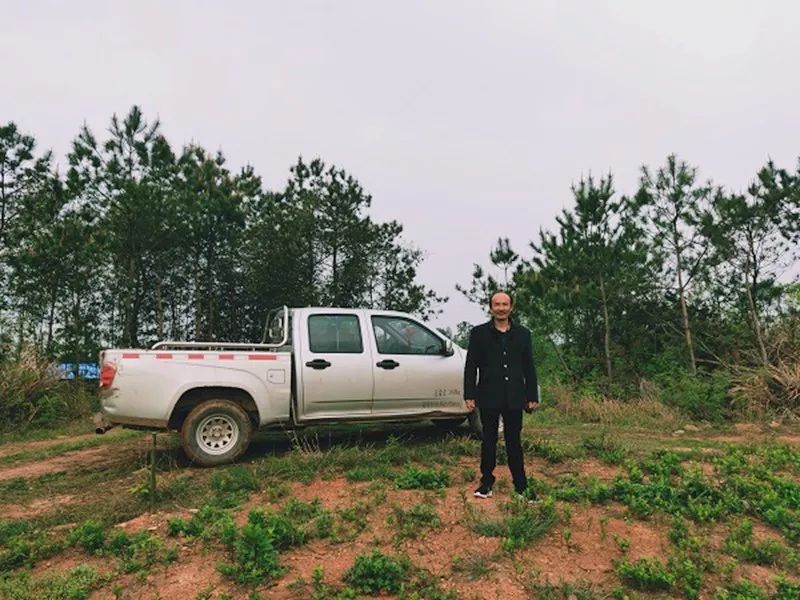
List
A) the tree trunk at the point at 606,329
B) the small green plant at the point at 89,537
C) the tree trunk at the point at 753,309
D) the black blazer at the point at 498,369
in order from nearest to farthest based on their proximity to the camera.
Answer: the small green plant at the point at 89,537, the black blazer at the point at 498,369, the tree trunk at the point at 753,309, the tree trunk at the point at 606,329

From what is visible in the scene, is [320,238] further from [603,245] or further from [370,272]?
[603,245]

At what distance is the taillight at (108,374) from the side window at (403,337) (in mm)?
2886

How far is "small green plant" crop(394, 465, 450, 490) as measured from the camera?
4941 millimetres

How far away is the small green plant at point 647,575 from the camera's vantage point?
3.34m

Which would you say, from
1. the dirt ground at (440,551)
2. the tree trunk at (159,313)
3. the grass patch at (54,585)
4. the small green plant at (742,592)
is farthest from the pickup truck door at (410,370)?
the tree trunk at (159,313)

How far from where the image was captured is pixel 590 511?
446 centimetres

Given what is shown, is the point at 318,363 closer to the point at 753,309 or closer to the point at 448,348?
the point at 448,348

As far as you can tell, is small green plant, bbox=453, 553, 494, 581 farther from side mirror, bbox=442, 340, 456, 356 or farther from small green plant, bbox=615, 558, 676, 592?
side mirror, bbox=442, 340, 456, 356

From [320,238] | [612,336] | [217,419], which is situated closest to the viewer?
[217,419]

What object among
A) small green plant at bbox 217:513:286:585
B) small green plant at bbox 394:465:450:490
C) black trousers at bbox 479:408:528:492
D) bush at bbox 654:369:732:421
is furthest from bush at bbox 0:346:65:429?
bush at bbox 654:369:732:421

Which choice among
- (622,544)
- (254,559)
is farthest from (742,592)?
(254,559)

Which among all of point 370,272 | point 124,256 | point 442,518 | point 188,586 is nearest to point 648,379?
point 370,272

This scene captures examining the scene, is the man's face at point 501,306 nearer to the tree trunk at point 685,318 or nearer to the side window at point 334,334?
the side window at point 334,334

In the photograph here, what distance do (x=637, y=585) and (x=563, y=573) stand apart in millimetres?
446
